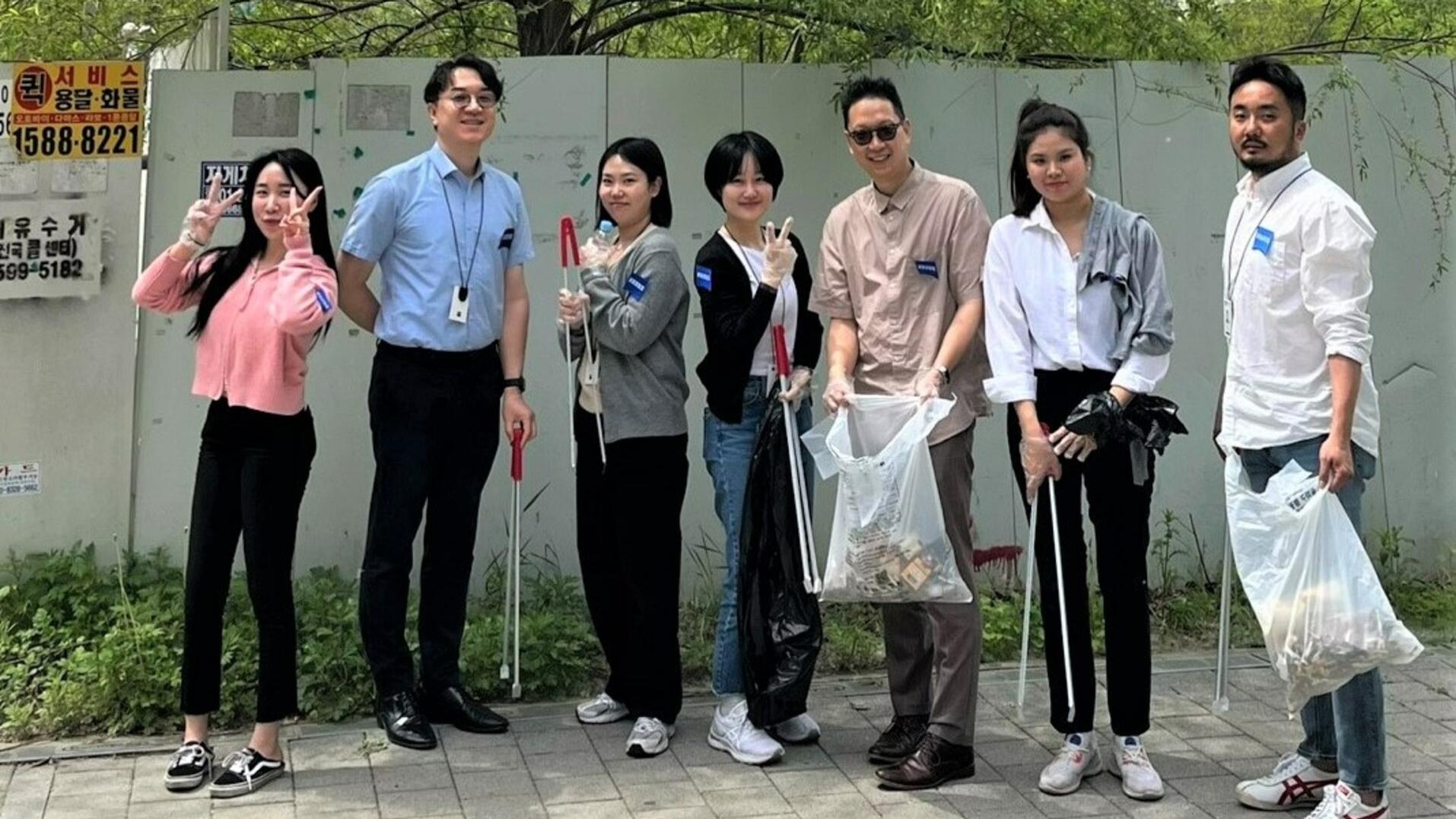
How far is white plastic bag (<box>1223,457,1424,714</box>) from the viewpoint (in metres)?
3.81

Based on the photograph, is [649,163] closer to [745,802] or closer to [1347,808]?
[745,802]

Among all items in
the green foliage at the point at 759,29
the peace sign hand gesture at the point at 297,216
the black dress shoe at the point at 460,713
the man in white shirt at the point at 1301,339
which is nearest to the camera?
the man in white shirt at the point at 1301,339

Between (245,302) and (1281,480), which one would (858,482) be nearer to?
(1281,480)

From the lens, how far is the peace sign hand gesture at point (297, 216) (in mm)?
4344

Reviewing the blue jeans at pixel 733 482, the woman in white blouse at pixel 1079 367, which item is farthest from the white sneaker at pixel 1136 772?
the blue jeans at pixel 733 482

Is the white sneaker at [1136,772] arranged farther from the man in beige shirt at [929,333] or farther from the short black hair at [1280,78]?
the short black hair at [1280,78]

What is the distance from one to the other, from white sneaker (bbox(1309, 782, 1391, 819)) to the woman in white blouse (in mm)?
461

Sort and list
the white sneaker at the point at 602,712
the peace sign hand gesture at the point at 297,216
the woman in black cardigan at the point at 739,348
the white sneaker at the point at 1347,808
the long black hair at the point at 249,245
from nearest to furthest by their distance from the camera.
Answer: the white sneaker at the point at 1347,808, the peace sign hand gesture at the point at 297,216, the long black hair at the point at 249,245, the woman in black cardigan at the point at 739,348, the white sneaker at the point at 602,712

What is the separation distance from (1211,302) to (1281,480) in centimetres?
252

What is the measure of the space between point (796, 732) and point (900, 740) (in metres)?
0.37

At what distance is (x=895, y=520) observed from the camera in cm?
427

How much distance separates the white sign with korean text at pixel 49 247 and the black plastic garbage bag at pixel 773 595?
2.89 metres

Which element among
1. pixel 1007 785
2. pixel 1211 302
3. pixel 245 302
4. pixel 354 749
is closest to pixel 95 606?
pixel 354 749

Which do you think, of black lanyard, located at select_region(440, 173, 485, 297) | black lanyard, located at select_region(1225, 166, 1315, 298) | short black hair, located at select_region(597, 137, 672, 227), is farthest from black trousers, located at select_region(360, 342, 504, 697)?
black lanyard, located at select_region(1225, 166, 1315, 298)
